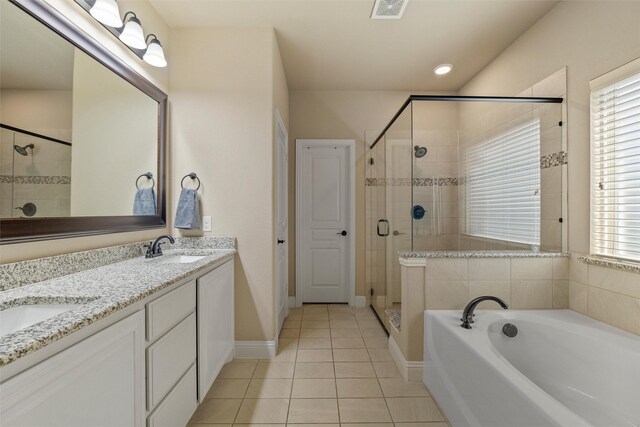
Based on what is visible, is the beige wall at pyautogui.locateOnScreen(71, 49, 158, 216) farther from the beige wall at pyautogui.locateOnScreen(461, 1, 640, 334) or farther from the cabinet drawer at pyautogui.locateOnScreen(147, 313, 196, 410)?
the beige wall at pyautogui.locateOnScreen(461, 1, 640, 334)

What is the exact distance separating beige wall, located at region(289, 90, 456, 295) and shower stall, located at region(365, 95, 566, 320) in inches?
20.1

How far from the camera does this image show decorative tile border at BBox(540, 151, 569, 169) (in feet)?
6.07

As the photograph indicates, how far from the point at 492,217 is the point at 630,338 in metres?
1.14

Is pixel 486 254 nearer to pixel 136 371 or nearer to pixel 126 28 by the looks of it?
pixel 136 371

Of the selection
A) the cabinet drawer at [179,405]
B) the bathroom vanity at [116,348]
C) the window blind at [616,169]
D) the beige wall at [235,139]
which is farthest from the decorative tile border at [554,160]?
the cabinet drawer at [179,405]

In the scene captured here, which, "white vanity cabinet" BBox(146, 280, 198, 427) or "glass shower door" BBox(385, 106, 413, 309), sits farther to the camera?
"glass shower door" BBox(385, 106, 413, 309)

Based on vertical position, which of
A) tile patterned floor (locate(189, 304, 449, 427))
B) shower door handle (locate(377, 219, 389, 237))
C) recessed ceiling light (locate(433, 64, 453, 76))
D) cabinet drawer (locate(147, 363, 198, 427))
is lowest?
tile patterned floor (locate(189, 304, 449, 427))

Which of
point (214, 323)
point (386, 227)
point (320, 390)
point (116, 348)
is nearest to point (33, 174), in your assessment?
point (116, 348)

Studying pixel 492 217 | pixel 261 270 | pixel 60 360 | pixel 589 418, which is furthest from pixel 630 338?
pixel 60 360

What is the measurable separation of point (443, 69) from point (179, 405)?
3.44 m

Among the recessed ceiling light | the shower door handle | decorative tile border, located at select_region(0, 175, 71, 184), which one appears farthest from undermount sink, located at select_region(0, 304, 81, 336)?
the recessed ceiling light

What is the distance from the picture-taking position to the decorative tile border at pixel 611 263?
1.43 metres

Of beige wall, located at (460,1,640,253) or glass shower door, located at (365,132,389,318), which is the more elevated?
beige wall, located at (460,1,640,253)

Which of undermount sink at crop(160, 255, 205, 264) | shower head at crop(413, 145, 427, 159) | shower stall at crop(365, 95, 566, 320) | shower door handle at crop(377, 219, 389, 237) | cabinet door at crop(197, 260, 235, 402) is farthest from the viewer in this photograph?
shower door handle at crop(377, 219, 389, 237)
